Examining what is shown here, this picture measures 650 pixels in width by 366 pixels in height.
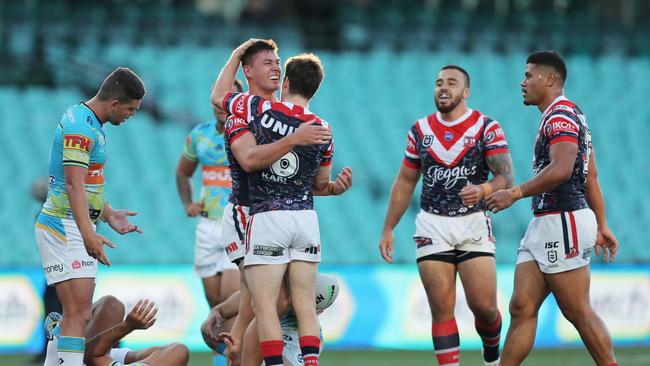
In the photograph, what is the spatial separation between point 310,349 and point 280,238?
2.44 feet

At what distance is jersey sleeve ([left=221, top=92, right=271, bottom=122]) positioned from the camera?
6902 millimetres

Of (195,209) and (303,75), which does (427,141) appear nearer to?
(303,75)

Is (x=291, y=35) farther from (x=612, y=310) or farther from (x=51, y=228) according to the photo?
(x=51, y=228)

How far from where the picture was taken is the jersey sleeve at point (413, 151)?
→ 823cm

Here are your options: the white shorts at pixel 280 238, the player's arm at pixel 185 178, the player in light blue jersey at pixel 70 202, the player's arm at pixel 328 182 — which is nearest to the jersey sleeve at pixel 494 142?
the player's arm at pixel 328 182

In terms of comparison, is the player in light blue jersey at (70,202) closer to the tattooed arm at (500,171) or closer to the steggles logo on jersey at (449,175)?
the steggles logo on jersey at (449,175)

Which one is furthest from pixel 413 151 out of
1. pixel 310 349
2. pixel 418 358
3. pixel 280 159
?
pixel 418 358

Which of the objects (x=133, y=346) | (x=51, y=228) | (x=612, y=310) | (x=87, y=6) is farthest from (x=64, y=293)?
(x=87, y=6)

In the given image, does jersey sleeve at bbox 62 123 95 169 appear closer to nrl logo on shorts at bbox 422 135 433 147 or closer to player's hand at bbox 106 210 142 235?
player's hand at bbox 106 210 142 235

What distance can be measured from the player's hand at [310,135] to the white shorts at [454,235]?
63.3 inches

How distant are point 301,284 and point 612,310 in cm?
746

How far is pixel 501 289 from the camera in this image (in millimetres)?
12914

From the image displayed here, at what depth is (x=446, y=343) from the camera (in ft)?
25.7

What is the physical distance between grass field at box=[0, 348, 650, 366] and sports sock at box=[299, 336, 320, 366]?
12.9ft
